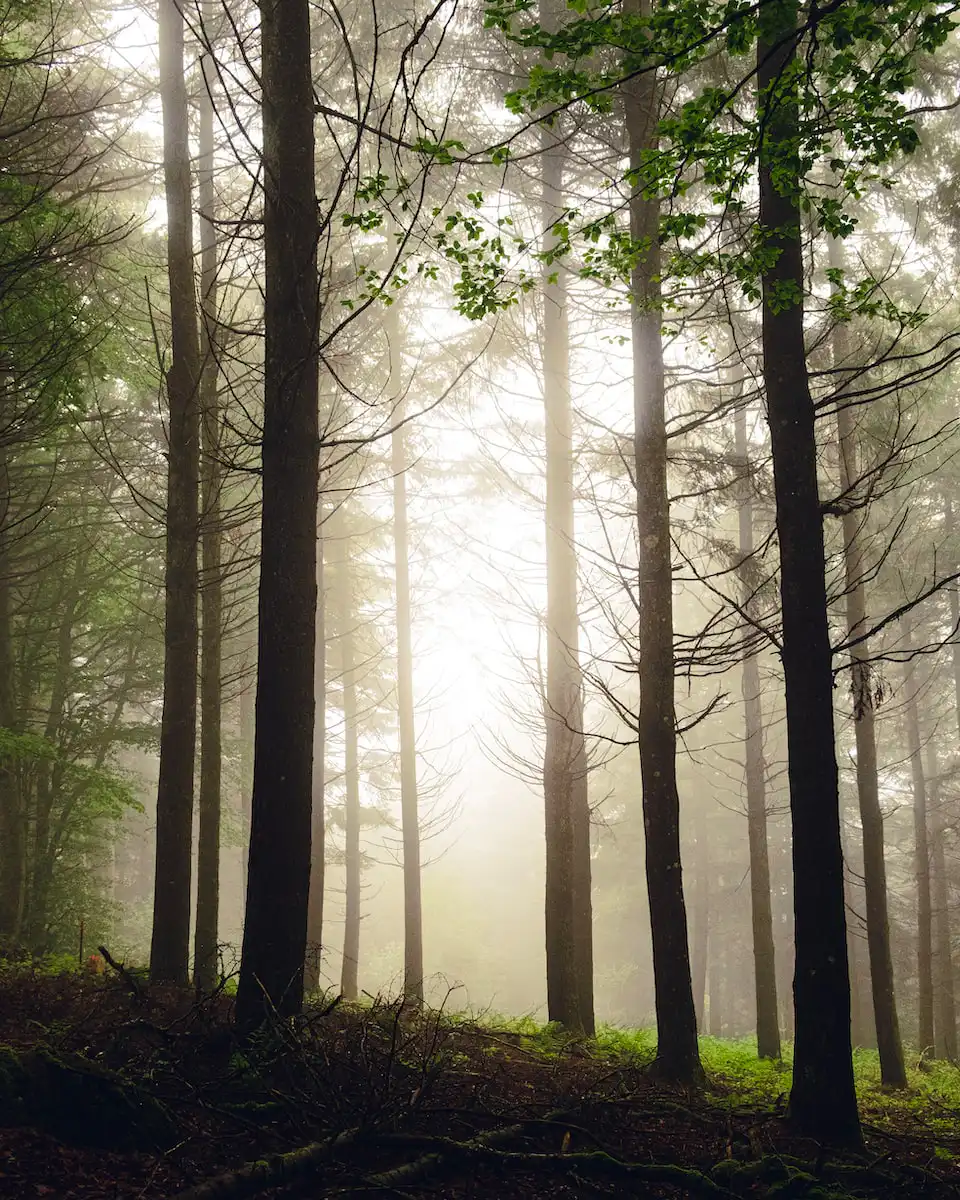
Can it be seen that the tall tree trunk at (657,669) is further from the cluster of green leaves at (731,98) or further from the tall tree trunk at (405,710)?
the tall tree trunk at (405,710)

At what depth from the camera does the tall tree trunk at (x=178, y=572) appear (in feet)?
26.9

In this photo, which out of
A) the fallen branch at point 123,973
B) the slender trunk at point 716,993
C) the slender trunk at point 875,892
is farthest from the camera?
the slender trunk at point 716,993

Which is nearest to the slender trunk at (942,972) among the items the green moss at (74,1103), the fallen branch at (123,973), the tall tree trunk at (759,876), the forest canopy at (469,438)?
the forest canopy at (469,438)

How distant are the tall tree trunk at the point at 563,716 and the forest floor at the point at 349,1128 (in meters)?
3.51

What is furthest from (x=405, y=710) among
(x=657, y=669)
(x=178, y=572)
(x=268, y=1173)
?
(x=268, y=1173)

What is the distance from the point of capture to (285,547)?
5281mm

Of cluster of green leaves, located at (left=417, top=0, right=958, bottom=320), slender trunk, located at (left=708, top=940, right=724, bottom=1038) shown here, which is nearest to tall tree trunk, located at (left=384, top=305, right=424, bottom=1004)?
cluster of green leaves, located at (left=417, top=0, right=958, bottom=320)

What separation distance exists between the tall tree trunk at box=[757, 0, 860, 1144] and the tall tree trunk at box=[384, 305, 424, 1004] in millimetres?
10041

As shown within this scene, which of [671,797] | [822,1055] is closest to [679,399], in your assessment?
[671,797]

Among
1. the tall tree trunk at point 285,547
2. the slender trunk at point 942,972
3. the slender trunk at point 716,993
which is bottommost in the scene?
the slender trunk at point 716,993

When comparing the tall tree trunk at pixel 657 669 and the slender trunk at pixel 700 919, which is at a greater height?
the tall tree trunk at pixel 657 669

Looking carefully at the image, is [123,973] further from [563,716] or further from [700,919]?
Answer: [700,919]

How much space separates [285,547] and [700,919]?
93.1 feet

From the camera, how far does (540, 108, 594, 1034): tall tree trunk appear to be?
9664 mm
